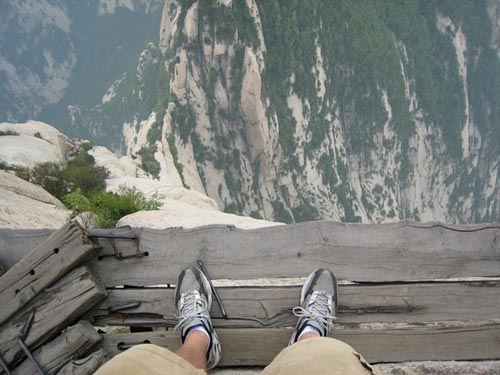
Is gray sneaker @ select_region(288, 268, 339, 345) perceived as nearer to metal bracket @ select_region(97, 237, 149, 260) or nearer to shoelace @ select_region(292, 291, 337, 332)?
shoelace @ select_region(292, 291, 337, 332)

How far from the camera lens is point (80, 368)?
2639 millimetres

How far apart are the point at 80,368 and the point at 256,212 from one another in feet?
143

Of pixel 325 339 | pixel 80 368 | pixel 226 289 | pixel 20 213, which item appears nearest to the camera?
pixel 325 339

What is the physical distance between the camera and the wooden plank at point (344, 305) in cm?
279

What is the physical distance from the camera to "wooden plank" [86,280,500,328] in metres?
2.79

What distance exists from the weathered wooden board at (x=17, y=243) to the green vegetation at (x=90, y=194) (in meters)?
3.01

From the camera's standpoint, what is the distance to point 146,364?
1793 millimetres

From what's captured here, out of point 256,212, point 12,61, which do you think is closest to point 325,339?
point 256,212

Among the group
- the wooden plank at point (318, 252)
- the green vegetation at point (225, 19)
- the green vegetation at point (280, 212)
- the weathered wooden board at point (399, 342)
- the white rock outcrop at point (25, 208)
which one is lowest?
the green vegetation at point (280, 212)

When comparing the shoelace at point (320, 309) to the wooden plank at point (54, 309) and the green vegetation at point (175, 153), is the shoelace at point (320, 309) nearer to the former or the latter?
the wooden plank at point (54, 309)

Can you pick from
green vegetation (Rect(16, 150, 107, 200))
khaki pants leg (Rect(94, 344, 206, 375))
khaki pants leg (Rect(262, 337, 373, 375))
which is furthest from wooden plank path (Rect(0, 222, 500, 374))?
green vegetation (Rect(16, 150, 107, 200))

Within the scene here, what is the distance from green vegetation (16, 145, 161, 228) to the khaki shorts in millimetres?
4302

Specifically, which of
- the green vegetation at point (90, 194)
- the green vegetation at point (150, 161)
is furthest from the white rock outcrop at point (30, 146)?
the green vegetation at point (150, 161)

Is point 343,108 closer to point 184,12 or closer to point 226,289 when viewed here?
point 184,12
